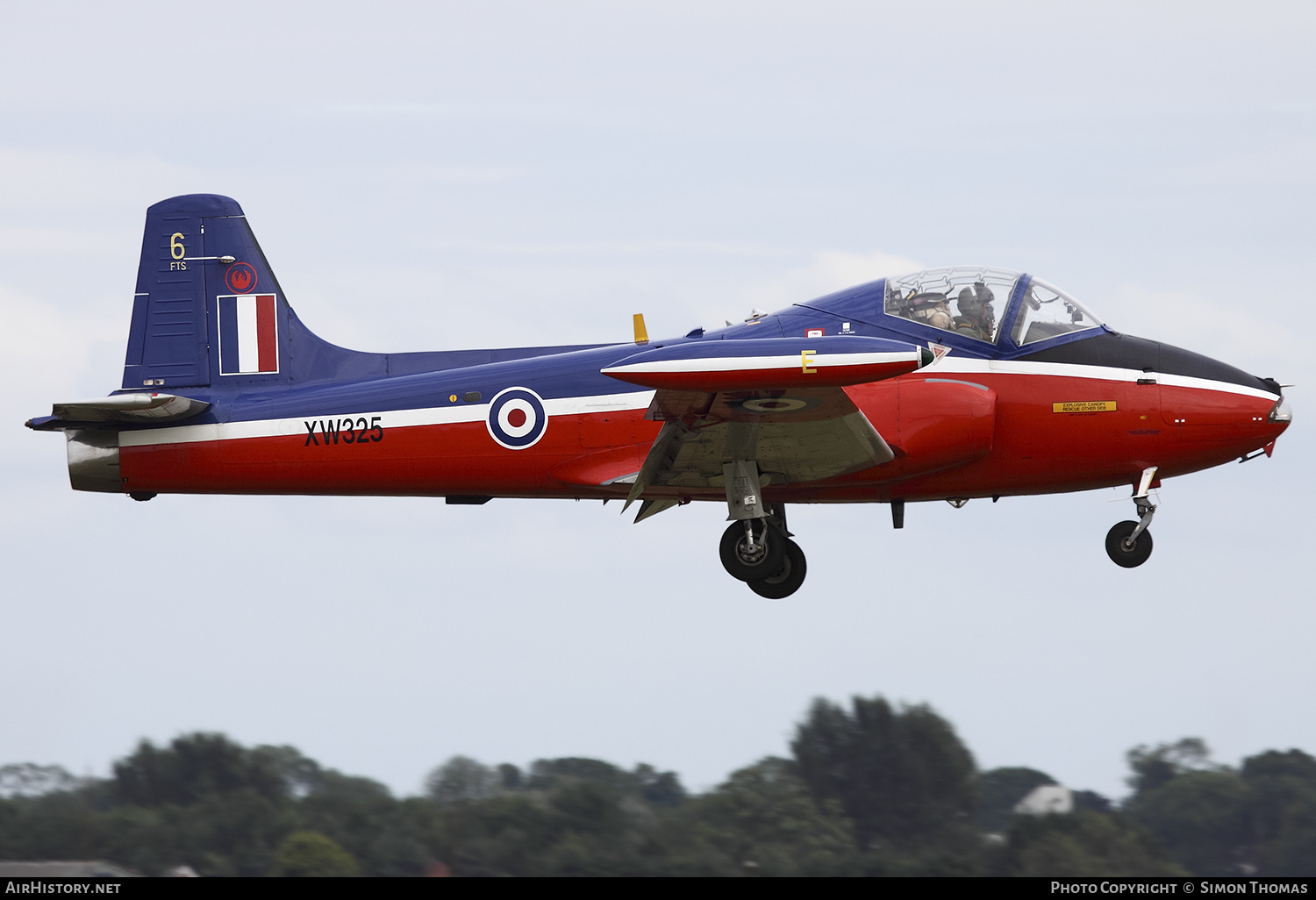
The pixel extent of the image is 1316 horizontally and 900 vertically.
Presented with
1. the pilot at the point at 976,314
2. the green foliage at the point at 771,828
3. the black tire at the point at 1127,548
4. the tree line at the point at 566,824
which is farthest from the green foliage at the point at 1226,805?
the pilot at the point at 976,314

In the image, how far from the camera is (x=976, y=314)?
13094 millimetres

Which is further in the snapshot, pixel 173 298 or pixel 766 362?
pixel 173 298

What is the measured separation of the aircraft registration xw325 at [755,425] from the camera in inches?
505

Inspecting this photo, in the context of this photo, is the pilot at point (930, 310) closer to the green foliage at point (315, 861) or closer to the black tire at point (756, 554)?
the black tire at point (756, 554)

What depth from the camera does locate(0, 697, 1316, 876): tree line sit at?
1842 cm

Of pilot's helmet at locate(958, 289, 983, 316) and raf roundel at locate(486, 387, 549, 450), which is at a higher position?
Answer: pilot's helmet at locate(958, 289, 983, 316)

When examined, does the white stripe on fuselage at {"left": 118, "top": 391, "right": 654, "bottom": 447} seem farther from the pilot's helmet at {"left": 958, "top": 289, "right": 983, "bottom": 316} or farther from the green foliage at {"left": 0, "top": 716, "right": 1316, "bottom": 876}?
the green foliage at {"left": 0, "top": 716, "right": 1316, "bottom": 876}

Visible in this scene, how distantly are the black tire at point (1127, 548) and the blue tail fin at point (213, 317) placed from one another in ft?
24.8

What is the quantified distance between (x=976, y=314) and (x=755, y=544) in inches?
117

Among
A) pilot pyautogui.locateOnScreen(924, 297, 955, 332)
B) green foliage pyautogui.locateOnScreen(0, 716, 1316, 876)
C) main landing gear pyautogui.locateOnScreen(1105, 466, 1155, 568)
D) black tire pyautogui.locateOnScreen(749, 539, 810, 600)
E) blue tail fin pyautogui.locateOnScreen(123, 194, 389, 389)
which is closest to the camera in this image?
pilot pyautogui.locateOnScreen(924, 297, 955, 332)

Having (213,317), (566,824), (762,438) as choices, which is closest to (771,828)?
(566,824)

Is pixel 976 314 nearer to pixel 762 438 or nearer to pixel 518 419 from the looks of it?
pixel 762 438

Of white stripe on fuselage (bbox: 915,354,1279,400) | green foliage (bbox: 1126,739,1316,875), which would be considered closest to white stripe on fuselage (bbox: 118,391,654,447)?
white stripe on fuselage (bbox: 915,354,1279,400)
